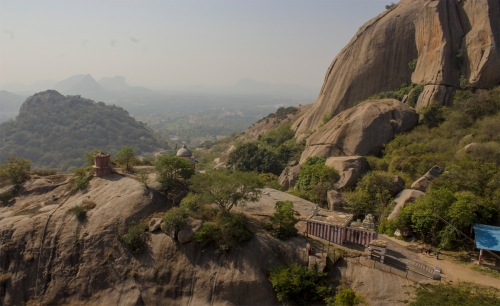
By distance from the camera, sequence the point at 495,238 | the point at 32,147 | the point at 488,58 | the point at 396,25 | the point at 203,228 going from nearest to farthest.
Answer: the point at 495,238 → the point at 203,228 → the point at 488,58 → the point at 396,25 → the point at 32,147

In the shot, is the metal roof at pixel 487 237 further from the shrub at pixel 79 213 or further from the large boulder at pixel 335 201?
the shrub at pixel 79 213

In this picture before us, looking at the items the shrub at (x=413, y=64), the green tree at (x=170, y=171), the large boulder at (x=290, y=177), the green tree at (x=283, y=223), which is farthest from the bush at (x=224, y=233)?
the shrub at (x=413, y=64)

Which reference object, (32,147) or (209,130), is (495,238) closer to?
(32,147)

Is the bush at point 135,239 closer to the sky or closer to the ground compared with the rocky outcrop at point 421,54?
closer to the ground

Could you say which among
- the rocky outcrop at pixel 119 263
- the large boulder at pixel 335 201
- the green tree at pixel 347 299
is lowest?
the rocky outcrop at pixel 119 263

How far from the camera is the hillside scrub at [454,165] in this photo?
17.9 m

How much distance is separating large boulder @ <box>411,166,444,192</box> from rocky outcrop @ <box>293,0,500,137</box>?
11301 mm

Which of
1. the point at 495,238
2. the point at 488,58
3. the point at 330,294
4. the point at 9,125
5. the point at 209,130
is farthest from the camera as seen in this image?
the point at 209,130

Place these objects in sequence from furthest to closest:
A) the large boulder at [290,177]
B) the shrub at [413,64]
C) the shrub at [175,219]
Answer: the shrub at [413,64] → the large boulder at [290,177] → the shrub at [175,219]

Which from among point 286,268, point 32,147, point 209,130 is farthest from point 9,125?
point 286,268

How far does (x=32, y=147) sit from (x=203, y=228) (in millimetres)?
90932

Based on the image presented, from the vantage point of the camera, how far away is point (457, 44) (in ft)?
103

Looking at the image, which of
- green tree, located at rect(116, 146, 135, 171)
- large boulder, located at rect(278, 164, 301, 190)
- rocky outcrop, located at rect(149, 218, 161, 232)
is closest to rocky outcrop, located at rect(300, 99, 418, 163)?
large boulder, located at rect(278, 164, 301, 190)

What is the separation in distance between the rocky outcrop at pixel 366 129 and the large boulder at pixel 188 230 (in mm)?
15072
